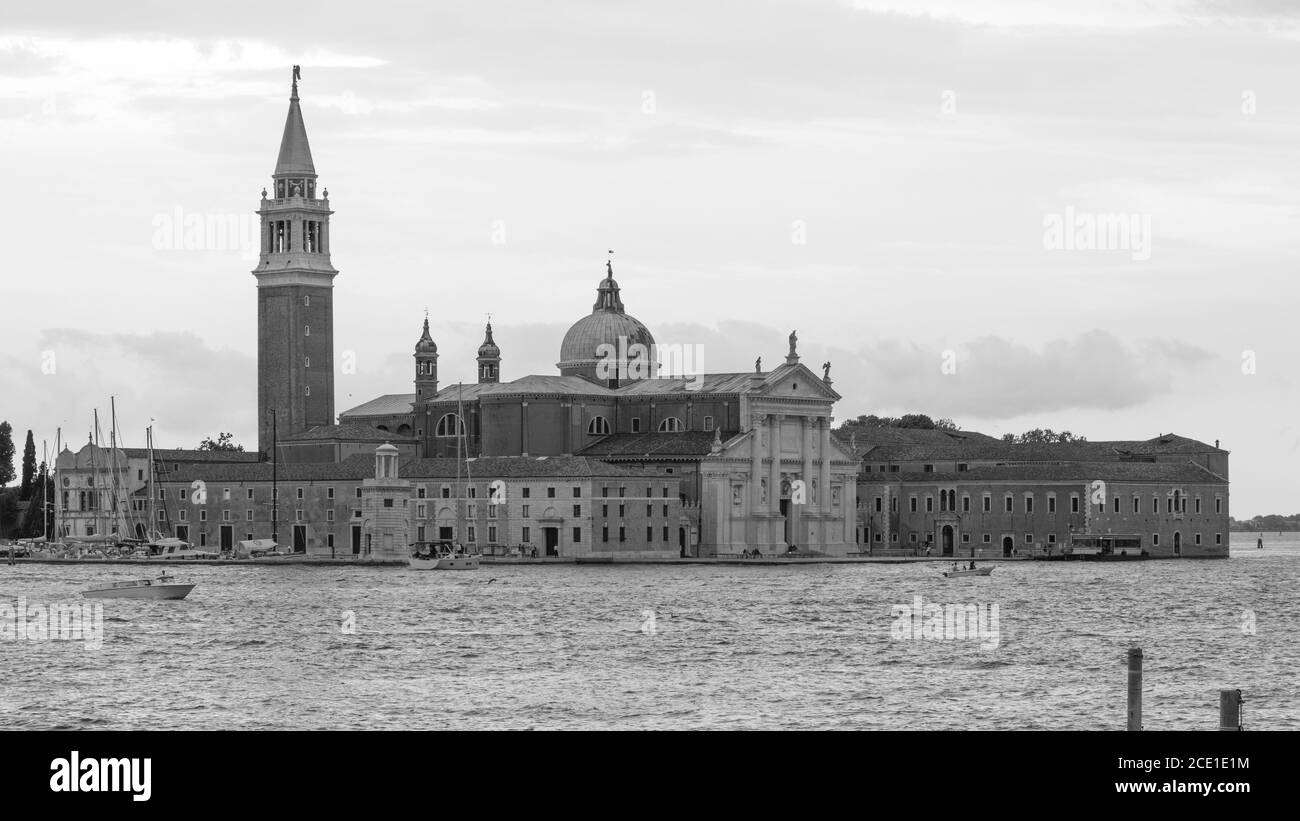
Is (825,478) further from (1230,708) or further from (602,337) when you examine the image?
(1230,708)

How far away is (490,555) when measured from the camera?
79000 millimetres

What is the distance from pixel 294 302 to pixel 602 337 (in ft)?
42.5

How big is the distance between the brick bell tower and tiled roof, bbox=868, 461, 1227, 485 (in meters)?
23.8

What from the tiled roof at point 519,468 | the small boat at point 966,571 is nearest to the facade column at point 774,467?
the tiled roof at point 519,468

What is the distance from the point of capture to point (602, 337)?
93.9m

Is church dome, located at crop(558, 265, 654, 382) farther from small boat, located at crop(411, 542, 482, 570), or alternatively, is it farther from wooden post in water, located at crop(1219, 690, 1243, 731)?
wooden post in water, located at crop(1219, 690, 1243, 731)

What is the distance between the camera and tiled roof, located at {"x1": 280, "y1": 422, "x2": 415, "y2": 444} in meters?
89.1

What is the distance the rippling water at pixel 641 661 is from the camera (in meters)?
26.8

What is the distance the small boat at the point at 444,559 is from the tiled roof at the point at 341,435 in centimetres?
1351

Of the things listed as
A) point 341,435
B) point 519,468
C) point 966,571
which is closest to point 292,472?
point 341,435

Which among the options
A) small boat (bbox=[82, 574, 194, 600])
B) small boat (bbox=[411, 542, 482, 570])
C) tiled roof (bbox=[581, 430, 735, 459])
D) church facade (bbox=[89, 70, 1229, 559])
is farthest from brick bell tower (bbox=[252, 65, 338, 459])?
small boat (bbox=[82, 574, 194, 600])

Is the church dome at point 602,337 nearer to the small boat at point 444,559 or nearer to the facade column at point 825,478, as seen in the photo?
the facade column at point 825,478

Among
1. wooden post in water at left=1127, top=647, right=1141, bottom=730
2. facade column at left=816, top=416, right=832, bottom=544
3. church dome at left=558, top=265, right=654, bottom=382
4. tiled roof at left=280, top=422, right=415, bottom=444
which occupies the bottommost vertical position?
wooden post in water at left=1127, top=647, right=1141, bottom=730
